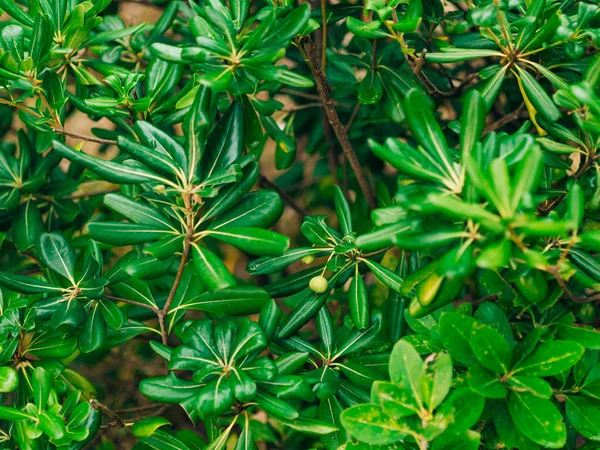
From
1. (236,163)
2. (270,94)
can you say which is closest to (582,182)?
(236,163)

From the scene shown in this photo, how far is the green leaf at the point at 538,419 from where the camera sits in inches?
35.0

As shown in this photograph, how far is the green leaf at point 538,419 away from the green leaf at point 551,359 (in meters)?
0.04

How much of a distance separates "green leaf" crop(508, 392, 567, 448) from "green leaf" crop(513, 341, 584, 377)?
0.04 m

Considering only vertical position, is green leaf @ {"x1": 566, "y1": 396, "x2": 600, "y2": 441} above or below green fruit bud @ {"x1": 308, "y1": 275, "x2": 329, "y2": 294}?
below

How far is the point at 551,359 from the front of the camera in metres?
0.93

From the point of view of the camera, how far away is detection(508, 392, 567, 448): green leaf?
889mm

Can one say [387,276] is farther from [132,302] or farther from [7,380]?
[7,380]

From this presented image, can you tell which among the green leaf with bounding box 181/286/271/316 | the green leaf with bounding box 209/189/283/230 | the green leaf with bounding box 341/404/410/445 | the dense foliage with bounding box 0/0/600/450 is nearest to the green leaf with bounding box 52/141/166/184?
the dense foliage with bounding box 0/0/600/450

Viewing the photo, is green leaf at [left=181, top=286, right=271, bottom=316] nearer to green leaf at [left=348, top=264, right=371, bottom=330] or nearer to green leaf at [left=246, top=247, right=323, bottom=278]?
green leaf at [left=246, top=247, right=323, bottom=278]

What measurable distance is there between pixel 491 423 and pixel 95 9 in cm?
104

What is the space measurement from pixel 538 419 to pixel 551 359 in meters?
0.09

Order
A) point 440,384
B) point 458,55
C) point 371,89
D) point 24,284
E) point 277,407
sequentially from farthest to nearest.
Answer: point 371,89
point 24,284
point 458,55
point 277,407
point 440,384

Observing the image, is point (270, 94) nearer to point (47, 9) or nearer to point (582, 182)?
point (47, 9)

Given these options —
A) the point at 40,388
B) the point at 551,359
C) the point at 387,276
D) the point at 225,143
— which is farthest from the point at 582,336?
the point at 40,388
